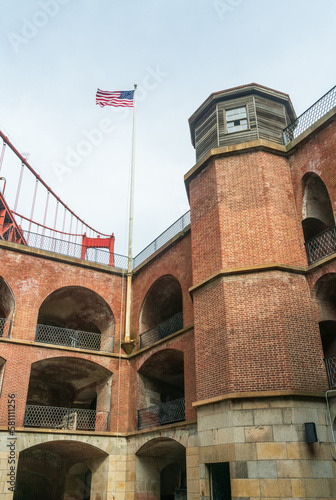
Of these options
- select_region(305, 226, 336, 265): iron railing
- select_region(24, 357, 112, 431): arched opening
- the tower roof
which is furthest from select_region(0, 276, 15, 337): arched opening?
select_region(305, 226, 336, 265): iron railing

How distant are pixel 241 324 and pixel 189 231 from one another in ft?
18.1

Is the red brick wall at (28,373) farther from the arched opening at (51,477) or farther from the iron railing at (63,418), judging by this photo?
the arched opening at (51,477)

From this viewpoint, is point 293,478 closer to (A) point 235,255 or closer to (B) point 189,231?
(A) point 235,255

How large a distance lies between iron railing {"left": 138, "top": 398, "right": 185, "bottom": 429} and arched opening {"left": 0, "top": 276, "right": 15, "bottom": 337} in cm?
592

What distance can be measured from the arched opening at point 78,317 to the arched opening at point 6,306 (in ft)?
5.79

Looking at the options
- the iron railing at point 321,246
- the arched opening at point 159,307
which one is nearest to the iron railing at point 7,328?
the arched opening at point 159,307

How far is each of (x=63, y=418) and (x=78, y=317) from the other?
4405mm

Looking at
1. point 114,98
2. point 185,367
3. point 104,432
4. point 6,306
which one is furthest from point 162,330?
point 114,98

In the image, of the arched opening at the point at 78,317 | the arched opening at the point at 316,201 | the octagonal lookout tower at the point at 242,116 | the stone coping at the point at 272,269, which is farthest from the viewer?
the arched opening at the point at 78,317

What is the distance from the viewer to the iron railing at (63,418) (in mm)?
18453

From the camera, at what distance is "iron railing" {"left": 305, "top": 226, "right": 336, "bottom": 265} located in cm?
1310

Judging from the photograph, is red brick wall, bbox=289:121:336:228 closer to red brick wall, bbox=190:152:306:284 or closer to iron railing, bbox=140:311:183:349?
red brick wall, bbox=190:152:306:284

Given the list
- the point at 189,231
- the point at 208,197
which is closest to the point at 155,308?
the point at 189,231

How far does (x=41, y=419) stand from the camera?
19953 millimetres
